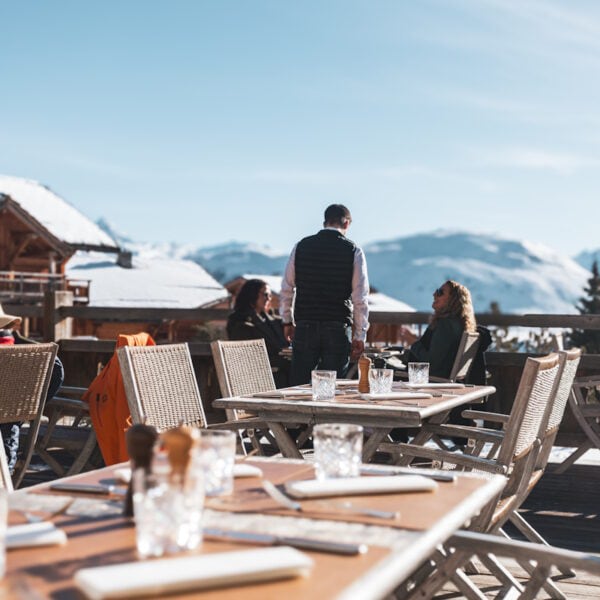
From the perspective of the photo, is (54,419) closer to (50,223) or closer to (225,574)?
(225,574)

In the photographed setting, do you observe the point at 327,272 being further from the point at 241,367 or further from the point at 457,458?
the point at 457,458

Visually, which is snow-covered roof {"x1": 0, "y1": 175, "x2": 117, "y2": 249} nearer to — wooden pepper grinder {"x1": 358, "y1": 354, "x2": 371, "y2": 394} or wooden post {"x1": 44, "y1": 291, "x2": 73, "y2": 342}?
wooden post {"x1": 44, "y1": 291, "x2": 73, "y2": 342}

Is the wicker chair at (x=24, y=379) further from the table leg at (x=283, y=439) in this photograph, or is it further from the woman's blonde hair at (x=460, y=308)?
the woman's blonde hair at (x=460, y=308)

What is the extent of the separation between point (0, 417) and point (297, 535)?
9.86ft

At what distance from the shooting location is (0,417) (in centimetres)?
452

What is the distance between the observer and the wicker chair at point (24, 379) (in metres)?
4.47

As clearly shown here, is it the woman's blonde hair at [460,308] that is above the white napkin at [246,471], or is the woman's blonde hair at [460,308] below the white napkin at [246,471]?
above

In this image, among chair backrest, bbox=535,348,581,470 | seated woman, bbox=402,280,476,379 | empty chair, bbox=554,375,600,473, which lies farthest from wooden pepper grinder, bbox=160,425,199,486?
empty chair, bbox=554,375,600,473

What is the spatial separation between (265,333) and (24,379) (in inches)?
126

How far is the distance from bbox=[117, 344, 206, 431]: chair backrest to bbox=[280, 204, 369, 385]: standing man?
229 centimetres

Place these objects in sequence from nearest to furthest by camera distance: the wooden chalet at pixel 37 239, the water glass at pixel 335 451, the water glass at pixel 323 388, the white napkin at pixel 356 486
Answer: the white napkin at pixel 356 486
the water glass at pixel 335 451
the water glass at pixel 323 388
the wooden chalet at pixel 37 239

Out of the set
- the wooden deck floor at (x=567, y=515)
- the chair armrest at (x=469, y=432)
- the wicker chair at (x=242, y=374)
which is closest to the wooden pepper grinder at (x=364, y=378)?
the chair armrest at (x=469, y=432)

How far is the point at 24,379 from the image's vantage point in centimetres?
457

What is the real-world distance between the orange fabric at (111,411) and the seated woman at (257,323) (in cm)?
263
